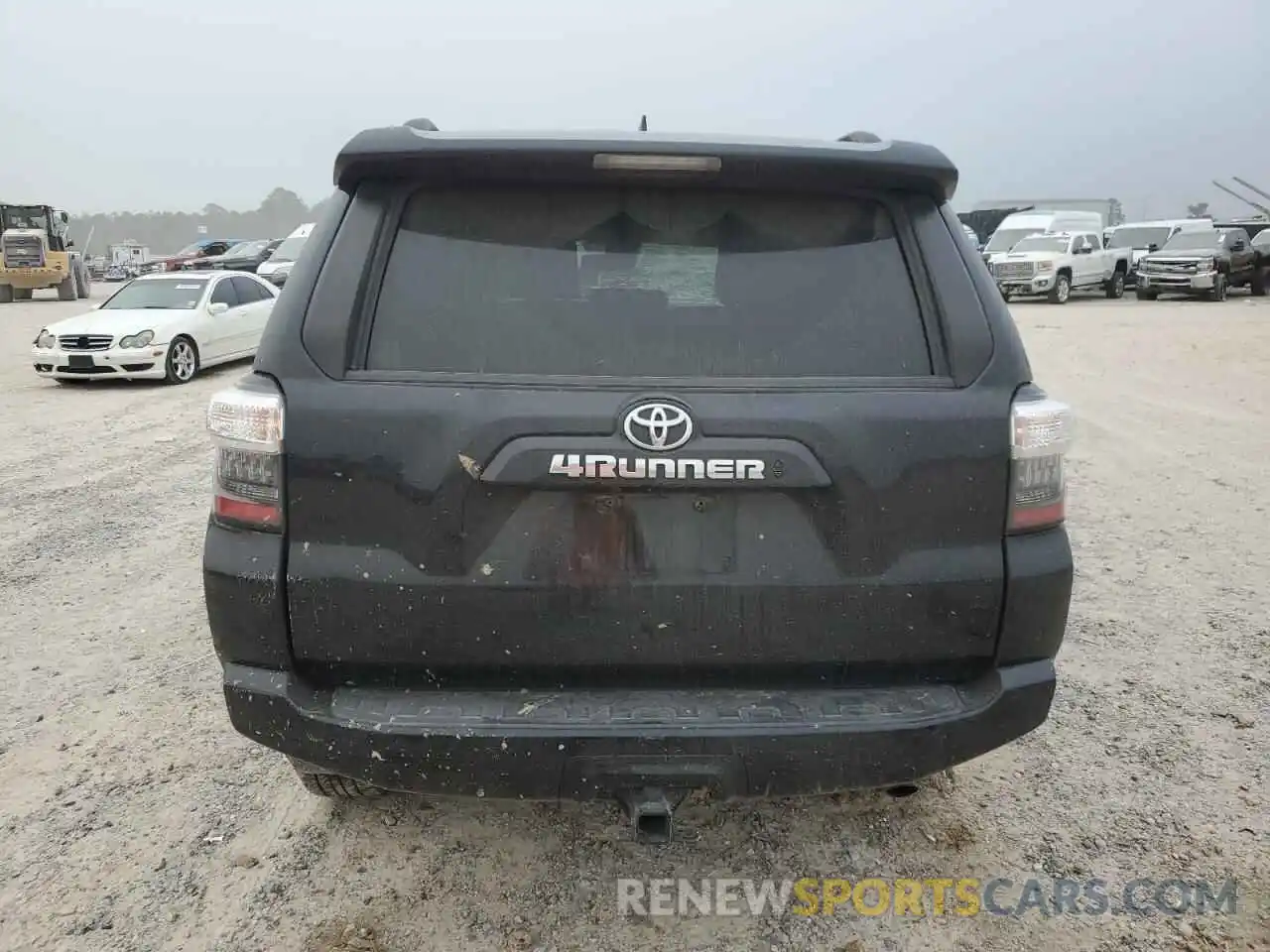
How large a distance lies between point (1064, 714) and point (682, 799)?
2.15 m

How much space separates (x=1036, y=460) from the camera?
7.09ft

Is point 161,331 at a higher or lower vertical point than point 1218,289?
higher

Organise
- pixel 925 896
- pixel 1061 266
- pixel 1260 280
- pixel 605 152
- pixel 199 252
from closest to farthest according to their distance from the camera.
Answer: pixel 605 152
pixel 925 896
pixel 1061 266
pixel 1260 280
pixel 199 252

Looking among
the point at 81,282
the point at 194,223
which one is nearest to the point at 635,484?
the point at 81,282

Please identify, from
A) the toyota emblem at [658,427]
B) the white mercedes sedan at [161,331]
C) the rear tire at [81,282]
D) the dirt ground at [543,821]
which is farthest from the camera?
the rear tire at [81,282]

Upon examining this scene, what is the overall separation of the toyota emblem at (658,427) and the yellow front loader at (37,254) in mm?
33907

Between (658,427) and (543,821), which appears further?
(543,821)

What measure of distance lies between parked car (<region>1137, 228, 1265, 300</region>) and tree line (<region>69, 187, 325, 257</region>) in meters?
108

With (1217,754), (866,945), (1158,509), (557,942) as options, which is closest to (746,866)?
(866,945)

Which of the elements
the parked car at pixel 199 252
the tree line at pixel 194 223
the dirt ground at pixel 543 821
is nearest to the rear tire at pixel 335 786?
the dirt ground at pixel 543 821

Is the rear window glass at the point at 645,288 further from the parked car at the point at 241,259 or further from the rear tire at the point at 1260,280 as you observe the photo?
the rear tire at the point at 1260,280

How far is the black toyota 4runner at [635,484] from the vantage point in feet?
6.66

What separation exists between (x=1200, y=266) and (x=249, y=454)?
27.9 m

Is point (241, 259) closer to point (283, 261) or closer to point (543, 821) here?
point (283, 261)
